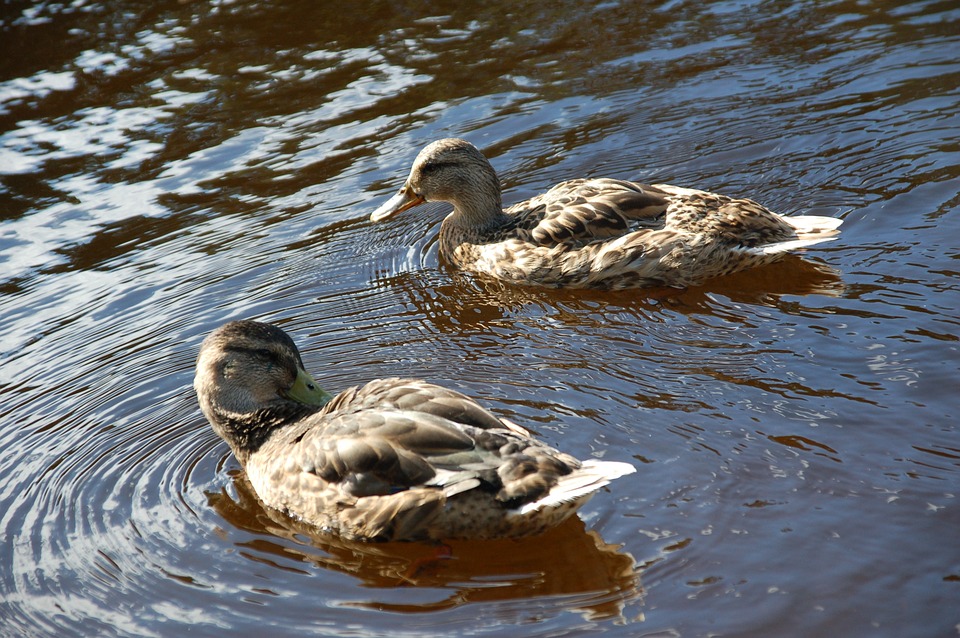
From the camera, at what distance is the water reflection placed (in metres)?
4.58

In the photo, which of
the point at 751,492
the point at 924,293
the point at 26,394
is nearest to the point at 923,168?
the point at 924,293

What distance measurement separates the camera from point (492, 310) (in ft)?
24.4

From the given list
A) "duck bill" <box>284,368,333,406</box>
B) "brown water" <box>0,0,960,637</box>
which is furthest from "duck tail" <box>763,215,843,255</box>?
"duck bill" <box>284,368,333,406</box>

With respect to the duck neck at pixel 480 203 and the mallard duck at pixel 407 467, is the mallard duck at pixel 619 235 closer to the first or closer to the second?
the duck neck at pixel 480 203

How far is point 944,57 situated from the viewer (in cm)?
986

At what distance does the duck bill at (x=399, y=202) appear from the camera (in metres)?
8.55

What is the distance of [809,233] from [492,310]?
2317 millimetres

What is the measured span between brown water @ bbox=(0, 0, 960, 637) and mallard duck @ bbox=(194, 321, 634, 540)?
0.16 m

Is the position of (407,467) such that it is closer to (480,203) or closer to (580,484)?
(580,484)

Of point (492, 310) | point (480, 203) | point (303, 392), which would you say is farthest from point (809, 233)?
point (303, 392)

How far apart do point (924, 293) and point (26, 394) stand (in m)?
5.89

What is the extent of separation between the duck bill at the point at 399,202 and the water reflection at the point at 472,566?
374 cm

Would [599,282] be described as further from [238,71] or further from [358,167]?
[238,71]

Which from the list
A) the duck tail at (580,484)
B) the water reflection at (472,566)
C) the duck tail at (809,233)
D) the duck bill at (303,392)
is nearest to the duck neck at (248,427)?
the duck bill at (303,392)
